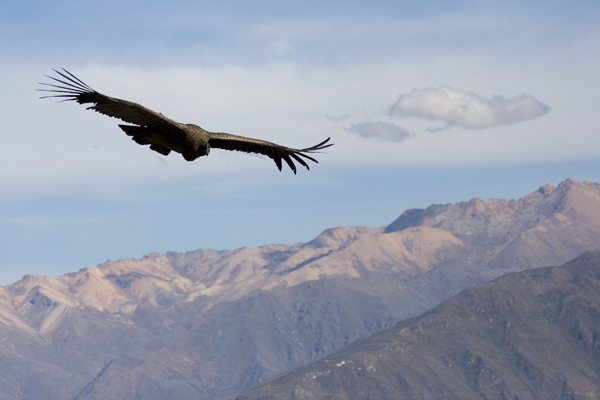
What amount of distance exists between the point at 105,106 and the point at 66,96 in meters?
1.12

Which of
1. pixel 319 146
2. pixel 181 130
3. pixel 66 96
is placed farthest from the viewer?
pixel 319 146

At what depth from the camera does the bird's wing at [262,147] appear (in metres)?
28.1

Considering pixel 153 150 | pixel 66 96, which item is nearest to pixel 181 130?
pixel 153 150

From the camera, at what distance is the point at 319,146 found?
28.3 meters

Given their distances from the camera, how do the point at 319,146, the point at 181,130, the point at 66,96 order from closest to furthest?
the point at 66,96
the point at 181,130
the point at 319,146

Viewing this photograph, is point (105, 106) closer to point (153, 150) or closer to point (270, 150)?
point (153, 150)

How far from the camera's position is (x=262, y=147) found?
29375 mm

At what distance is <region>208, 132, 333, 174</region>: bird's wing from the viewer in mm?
28141

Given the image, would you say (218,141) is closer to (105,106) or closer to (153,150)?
(153,150)

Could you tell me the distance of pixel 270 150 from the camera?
29422mm

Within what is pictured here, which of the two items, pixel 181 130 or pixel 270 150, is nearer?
pixel 181 130

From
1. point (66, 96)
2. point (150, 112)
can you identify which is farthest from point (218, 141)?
point (66, 96)

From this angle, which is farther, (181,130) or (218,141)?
(218,141)

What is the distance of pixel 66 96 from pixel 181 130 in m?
3.57
